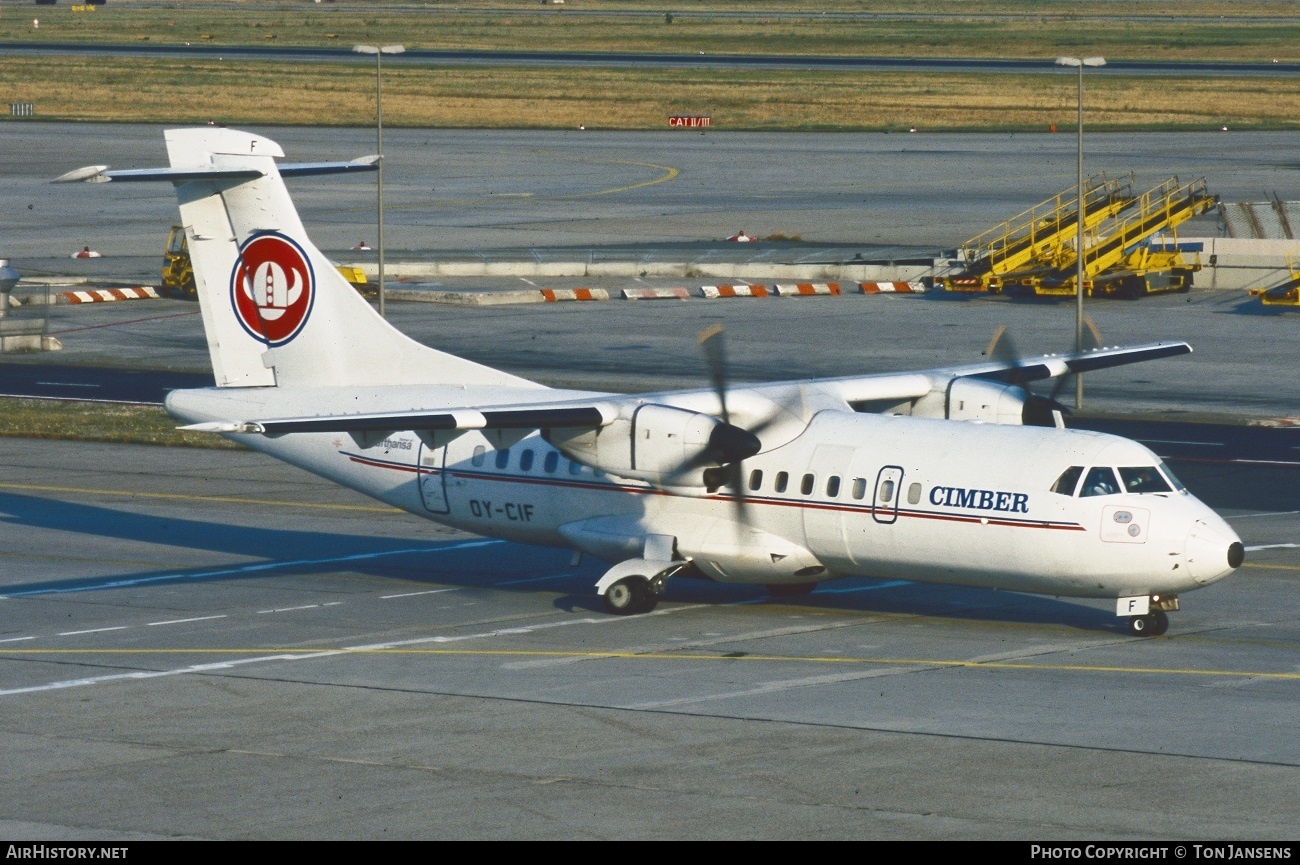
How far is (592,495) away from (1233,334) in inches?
1257

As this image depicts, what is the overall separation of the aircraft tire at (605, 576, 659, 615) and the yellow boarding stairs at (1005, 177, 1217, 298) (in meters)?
35.7

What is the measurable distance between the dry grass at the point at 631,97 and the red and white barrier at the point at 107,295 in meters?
42.6

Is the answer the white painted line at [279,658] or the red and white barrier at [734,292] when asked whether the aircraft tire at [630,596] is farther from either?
the red and white barrier at [734,292]

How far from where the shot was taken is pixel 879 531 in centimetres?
2434

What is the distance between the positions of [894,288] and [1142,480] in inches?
1537

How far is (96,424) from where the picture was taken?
4281cm

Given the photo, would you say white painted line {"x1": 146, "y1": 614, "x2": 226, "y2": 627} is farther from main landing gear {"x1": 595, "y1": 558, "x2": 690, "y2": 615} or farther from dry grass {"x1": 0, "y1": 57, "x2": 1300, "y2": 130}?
dry grass {"x1": 0, "y1": 57, "x2": 1300, "y2": 130}

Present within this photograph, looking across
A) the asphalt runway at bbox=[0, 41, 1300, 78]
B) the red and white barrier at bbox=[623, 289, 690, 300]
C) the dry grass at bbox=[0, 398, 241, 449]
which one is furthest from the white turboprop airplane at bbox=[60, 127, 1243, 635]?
the asphalt runway at bbox=[0, 41, 1300, 78]

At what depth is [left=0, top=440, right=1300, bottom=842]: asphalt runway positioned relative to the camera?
16578mm

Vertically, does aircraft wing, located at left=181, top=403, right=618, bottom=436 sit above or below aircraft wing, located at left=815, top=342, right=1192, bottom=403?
below

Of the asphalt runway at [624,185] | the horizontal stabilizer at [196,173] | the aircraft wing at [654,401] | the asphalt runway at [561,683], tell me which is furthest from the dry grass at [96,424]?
the asphalt runway at [624,185]

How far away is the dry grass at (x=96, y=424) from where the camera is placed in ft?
136

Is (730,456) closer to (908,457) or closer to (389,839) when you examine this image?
(908,457)
